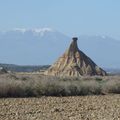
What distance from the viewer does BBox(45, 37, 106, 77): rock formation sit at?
100 meters

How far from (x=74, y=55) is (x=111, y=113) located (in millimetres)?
76941

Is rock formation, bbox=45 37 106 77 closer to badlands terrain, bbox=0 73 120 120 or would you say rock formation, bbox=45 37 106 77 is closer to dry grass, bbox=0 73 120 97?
badlands terrain, bbox=0 73 120 120

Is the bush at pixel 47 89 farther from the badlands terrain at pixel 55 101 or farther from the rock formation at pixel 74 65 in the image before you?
the rock formation at pixel 74 65

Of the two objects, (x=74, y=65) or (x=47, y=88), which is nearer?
(x=47, y=88)

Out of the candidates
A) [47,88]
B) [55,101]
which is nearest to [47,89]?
[47,88]

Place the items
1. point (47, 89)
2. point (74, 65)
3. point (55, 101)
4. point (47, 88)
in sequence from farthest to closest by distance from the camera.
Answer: point (74, 65) < point (47, 88) < point (47, 89) < point (55, 101)

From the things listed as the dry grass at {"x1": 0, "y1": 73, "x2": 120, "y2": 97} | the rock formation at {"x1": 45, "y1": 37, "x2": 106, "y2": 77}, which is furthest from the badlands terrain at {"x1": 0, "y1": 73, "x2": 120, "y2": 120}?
the rock formation at {"x1": 45, "y1": 37, "x2": 106, "y2": 77}

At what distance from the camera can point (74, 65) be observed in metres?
100

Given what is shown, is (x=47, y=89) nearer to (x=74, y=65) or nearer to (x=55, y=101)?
(x=55, y=101)

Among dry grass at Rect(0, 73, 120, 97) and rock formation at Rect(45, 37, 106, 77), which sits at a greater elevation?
rock formation at Rect(45, 37, 106, 77)

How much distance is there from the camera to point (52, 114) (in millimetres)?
24359

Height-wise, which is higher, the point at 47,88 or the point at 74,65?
the point at 74,65

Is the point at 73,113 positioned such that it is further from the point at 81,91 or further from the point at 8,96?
the point at 81,91

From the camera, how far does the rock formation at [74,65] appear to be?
100 m
